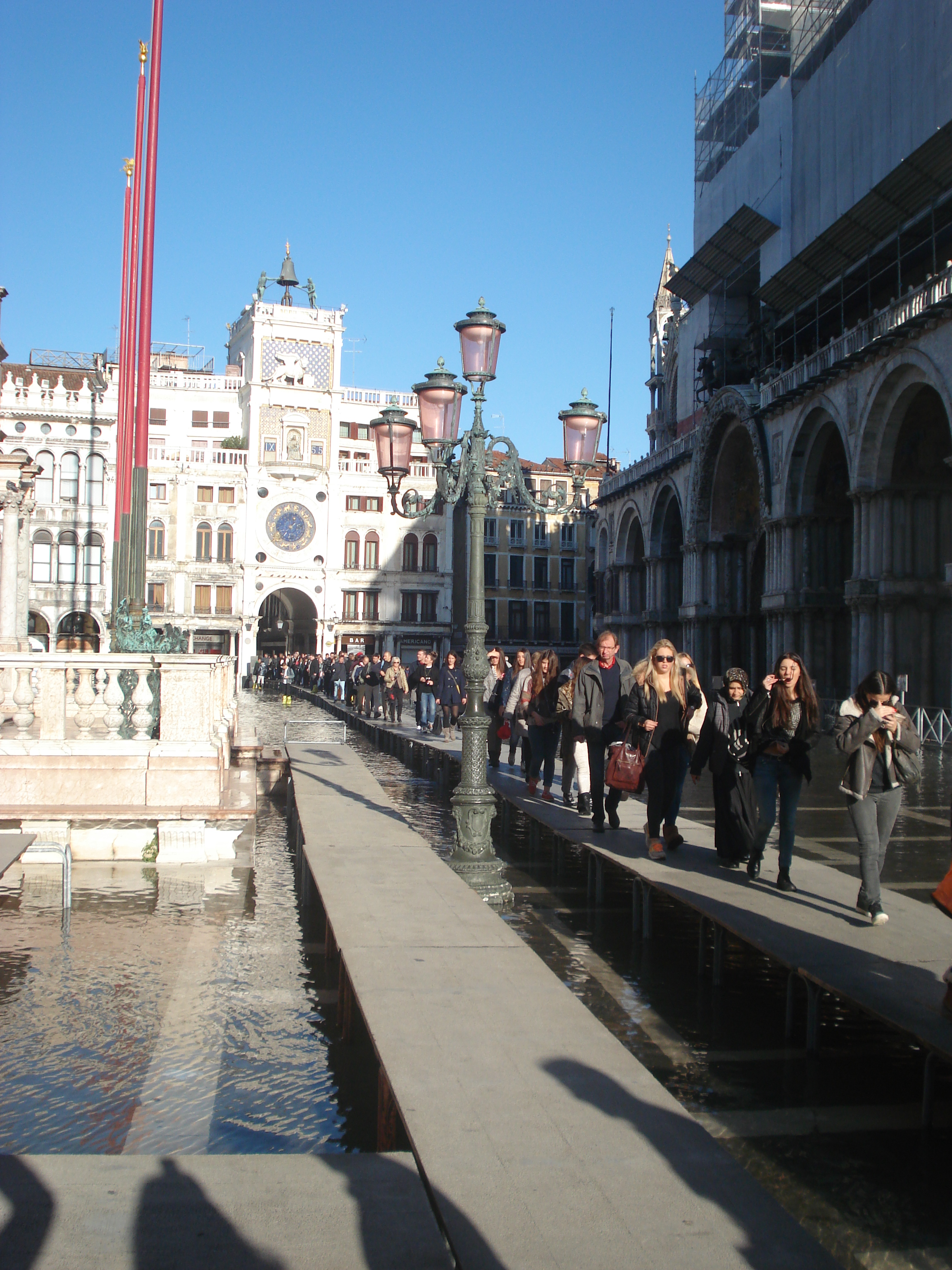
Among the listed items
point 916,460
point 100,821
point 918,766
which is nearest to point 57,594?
point 916,460

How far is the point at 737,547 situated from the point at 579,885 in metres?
29.3

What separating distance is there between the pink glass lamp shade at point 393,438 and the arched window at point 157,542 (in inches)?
1807

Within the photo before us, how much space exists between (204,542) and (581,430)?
4761 cm

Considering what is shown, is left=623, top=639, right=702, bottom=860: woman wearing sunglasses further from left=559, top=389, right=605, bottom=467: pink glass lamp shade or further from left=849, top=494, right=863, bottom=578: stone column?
left=849, top=494, right=863, bottom=578: stone column

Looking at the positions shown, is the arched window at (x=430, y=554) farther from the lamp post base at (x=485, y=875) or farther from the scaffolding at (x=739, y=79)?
the lamp post base at (x=485, y=875)

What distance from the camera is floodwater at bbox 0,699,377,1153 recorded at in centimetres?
421

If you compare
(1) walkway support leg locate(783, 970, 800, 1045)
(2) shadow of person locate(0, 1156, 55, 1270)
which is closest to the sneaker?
(1) walkway support leg locate(783, 970, 800, 1045)

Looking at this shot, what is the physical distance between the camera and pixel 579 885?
891cm

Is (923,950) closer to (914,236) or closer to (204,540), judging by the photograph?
(914,236)

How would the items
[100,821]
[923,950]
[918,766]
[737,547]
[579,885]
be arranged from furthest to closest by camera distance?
→ 1. [737,547]
2. [579,885]
3. [100,821]
4. [918,766]
5. [923,950]

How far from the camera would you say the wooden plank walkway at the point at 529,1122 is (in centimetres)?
295

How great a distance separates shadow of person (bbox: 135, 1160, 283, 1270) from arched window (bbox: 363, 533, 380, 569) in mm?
55869

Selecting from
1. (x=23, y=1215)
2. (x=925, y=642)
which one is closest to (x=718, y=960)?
(x=23, y=1215)

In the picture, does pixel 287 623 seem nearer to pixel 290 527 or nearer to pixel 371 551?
pixel 371 551
